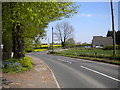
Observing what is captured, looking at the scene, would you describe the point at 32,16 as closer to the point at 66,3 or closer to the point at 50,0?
the point at 50,0

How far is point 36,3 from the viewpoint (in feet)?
28.8

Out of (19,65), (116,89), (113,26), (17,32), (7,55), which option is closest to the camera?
(116,89)

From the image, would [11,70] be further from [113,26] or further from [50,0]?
[113,26]

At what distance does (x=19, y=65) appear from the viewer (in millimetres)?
12609

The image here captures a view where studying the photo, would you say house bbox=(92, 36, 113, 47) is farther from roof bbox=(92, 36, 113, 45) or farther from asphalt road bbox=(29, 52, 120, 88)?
asphalt road bbox=(29, 52, 120, 88)

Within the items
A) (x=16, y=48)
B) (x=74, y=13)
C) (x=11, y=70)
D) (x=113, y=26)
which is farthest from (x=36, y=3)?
(x=113, y=26)

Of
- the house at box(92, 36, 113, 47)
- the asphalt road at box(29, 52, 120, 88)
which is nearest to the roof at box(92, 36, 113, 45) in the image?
the house at box(92, 36, 113, 47)

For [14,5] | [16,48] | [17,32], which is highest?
[14,5]

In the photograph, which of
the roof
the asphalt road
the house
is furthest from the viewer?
the house

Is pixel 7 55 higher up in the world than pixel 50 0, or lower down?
lower down

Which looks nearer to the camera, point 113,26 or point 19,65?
point 19,65

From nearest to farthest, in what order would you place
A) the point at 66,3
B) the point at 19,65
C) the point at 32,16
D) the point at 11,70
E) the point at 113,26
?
the point at 32,16, the point at 66,3, the point at 11,70, the point at 19,65, the point at 113,26

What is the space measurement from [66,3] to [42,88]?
19.7 feet

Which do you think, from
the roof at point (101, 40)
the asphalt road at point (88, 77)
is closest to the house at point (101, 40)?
the roof at point (101, 40)
